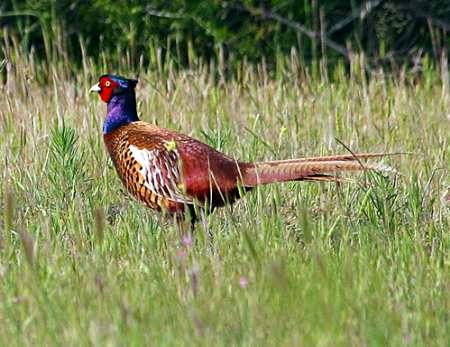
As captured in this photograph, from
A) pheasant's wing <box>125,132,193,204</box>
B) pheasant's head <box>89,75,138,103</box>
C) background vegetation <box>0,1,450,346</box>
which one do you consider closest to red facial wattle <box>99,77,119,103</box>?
pheasant's head <box>89,75,138,103</box>

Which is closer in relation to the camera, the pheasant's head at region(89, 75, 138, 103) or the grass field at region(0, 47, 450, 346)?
the grass field at region(0, 47, 450, 346)

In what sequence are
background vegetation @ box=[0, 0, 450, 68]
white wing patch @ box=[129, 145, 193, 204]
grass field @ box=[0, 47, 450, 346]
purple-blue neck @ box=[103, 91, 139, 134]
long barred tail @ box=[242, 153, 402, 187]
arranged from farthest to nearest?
background vegetation @ box=[0, 0, 450, 68]
purple-blue neck @ box=[103, 91, 139, 134]
white wing patch @ box=[129, 145, 193, 204]
long barred tail @ box=[242, 153, 402, 187]
grass field @ box=[0, 47, 450, 346]

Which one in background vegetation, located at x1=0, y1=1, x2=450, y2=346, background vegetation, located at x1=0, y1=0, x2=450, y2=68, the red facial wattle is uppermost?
the red facial wattle

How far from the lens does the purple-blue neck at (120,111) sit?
570 centimetres

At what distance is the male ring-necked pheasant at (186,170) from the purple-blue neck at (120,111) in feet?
0.48

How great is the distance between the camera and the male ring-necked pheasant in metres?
4.97

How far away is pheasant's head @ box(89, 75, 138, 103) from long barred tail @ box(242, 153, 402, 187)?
936 millimetres

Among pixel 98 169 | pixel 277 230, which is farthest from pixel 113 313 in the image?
pixel 98 169

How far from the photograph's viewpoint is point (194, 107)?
23.6ft

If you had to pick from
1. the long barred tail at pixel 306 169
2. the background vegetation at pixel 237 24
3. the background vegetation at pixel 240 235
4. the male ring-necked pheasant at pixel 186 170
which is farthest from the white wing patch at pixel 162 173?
the background vegetation at pixel 237 24

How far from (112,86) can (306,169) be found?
1.25 m

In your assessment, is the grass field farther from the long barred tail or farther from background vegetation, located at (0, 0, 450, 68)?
background vegetation, located at (0, 0, 450, 68)

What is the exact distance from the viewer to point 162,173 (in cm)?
527

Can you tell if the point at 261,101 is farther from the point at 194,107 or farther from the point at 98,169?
the point at 98,169
